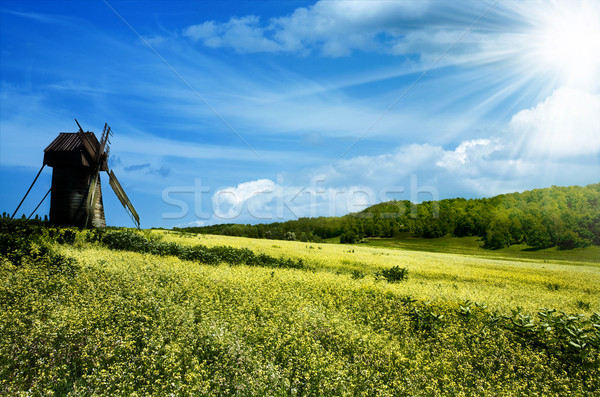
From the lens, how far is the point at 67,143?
35.8 metres

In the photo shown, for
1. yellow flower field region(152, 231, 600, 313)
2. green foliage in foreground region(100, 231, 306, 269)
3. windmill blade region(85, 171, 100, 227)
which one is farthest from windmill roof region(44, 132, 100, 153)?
yellow flower field region(152, 231, 600, 313)

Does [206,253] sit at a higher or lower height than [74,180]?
lower

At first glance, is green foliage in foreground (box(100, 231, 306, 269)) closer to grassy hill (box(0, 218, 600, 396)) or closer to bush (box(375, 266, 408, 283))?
bush (box(375, 266, 408, 283))

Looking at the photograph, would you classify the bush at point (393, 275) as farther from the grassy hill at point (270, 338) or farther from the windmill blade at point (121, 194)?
the windmill blade at point (121, 194)

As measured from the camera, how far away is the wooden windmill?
34.7 meters

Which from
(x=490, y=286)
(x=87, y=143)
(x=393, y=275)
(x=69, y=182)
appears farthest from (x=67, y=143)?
(x=490, y=286)

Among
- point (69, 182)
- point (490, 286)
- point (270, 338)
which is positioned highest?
point (69, 182)

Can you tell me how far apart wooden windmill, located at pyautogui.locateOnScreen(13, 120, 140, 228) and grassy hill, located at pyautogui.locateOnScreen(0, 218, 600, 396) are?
19883 millimetres

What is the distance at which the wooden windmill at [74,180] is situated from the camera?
34.7m

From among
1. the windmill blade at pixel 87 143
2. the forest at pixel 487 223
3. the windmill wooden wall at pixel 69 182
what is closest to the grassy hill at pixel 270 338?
the windmill wooden wall at pixel 69 182

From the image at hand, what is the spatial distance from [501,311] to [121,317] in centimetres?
1375

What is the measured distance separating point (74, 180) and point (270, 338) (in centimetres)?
3475

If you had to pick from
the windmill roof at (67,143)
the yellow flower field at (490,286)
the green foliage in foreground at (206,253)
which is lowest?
the yellow flower field at (490,286)

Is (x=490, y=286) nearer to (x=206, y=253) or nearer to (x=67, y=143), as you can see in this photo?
(x=206, y=253)
